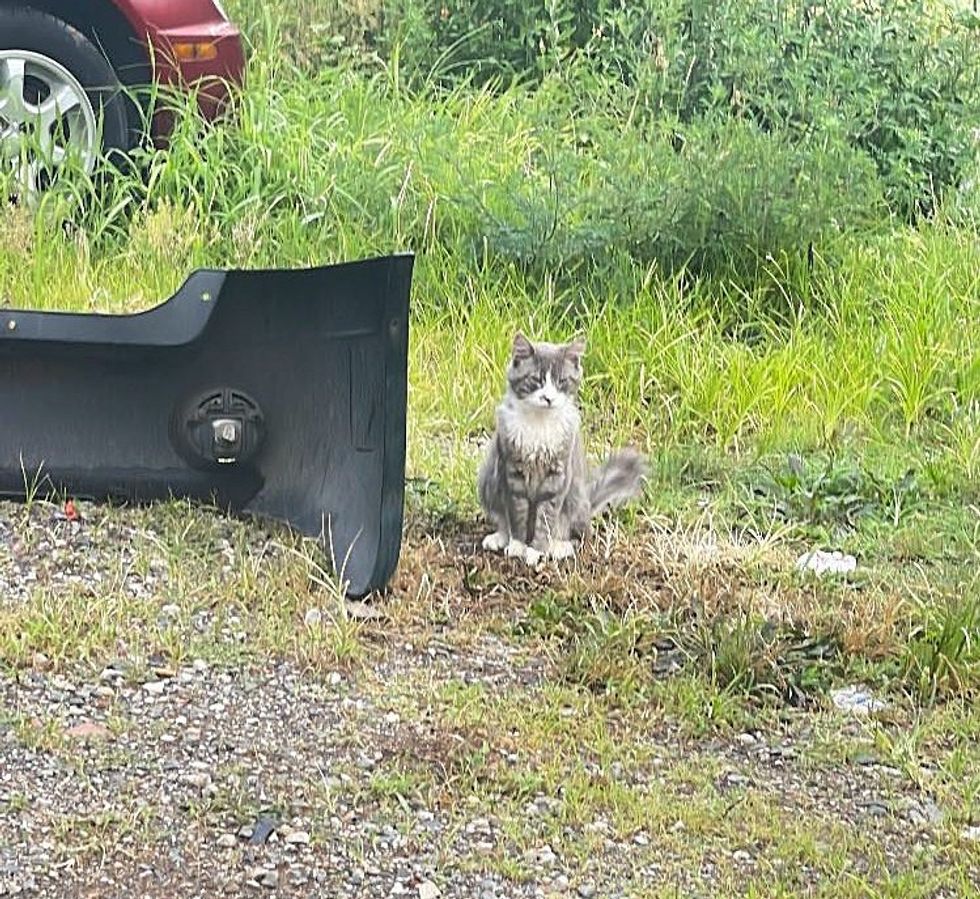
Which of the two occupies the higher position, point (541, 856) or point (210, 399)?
point (210, 399)

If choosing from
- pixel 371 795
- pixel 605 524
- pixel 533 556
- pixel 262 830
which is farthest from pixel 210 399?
pixel 262 830

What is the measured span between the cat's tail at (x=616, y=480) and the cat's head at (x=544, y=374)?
0.30 metres

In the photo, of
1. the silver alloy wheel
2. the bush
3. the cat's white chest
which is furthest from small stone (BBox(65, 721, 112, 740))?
the bush

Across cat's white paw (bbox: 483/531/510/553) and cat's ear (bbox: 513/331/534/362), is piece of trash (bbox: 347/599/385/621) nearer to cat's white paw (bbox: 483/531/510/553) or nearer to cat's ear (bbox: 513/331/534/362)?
cat's white paw (bbox: 483/531/510/553)

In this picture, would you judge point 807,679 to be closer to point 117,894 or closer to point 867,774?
point 867,774

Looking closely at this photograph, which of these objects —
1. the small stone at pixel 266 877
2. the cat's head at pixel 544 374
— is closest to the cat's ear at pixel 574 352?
the cat's head at pixel 544 374

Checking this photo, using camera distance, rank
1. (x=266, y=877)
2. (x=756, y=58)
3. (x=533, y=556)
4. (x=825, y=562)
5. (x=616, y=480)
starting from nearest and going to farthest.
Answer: (x=266, y=877)
(x=533, y=556)
(x=825, y=562)
(x=616, y=480)
(x=756, y=58)

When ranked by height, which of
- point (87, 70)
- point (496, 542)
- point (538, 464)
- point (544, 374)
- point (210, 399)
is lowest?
point (496, 542)

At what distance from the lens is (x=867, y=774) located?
400cm

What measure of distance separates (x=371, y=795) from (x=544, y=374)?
189 centimetres

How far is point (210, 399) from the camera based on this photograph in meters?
5.22

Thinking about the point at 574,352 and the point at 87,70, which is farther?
the point at 87,70

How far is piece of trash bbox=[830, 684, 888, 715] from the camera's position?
169 inches

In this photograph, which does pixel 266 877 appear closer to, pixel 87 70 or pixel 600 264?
pixel 600 264
